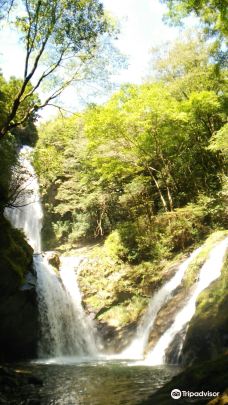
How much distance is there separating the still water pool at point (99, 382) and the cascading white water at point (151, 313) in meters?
2.08

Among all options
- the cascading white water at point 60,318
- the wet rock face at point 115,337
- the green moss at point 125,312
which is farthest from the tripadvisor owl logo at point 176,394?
the green moss at point 125,312

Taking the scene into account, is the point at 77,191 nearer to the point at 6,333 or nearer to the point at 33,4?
the point at 6,333

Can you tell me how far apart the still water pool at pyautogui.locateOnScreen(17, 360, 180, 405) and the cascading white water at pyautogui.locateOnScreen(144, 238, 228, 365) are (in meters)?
0.93

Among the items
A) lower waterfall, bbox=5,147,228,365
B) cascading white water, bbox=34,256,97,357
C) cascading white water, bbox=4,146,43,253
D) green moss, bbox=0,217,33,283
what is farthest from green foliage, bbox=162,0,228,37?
cascading white water, bbox=4,146,43,253

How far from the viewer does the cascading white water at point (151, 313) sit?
555 inches

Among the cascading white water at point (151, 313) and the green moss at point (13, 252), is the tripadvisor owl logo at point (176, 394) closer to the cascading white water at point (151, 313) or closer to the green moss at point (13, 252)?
the cascading white water at point (151, 313)

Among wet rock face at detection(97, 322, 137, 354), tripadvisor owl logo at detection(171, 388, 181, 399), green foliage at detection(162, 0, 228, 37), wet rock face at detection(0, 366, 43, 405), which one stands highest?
green foliage at detection(162, 0, 228, 37)

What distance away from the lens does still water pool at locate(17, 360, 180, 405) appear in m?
7.12

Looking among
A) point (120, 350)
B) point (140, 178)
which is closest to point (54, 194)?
point (140, 178)

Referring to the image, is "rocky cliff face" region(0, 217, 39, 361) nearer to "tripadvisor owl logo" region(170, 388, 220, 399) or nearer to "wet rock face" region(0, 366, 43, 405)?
"wet rock face" region(0, 366, 43, 405)

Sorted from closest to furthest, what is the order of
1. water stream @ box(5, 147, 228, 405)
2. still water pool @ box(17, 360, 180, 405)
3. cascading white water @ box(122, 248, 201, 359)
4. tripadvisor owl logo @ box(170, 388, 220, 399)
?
tripadvisor owl logo @ box(170, 388, 220, 399) < still water pool @ box(17, 360, 180, 405) < water stream @ box(5, 147, 228, 405) < cascading white water @ box(122, 248, 201, 359)

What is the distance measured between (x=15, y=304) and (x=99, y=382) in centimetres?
606

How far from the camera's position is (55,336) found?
50.3 ft

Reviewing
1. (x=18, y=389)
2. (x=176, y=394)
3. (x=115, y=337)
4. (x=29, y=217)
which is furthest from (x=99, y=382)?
(x=29, y=217)
